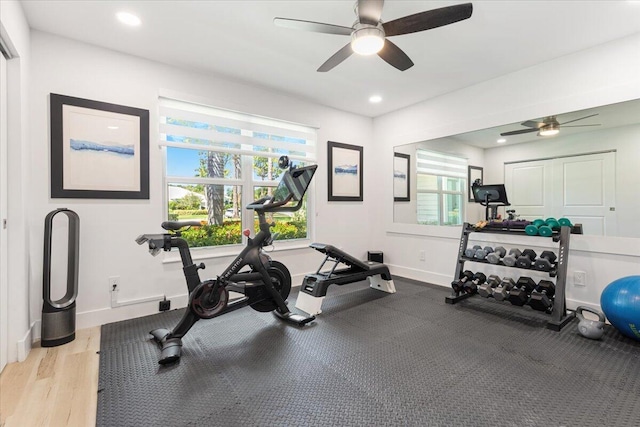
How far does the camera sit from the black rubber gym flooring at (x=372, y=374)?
5.43 feet

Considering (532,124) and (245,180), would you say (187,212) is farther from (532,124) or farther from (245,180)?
(532,124)

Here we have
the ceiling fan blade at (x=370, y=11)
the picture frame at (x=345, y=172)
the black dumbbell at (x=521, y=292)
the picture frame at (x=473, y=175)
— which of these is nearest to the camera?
the ceiling fan blade at (x=370, y=11)

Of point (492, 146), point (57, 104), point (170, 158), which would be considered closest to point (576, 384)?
point (492, 146)

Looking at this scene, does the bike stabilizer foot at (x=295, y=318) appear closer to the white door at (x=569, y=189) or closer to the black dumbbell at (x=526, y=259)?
the black dumbbell at (x=526, y=259)

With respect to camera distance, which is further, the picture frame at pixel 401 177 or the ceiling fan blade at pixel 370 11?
the picture frame at pixel 401 177

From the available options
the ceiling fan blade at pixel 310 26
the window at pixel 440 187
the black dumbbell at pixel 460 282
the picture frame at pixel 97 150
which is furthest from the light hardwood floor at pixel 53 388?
the window at pixel 440 187

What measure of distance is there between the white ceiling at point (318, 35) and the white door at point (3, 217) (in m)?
0.77

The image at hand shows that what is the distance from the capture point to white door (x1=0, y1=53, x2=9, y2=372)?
2109mm

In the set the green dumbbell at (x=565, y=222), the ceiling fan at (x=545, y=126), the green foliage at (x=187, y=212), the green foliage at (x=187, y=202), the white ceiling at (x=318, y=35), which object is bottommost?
the green dumbbell at (x=565, y=222)

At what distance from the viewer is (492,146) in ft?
12.6

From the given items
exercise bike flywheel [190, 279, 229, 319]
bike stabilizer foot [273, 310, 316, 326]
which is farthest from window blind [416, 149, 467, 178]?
exercise bike flywheel [190, 279, 229, 319]

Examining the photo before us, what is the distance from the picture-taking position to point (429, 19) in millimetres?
2078

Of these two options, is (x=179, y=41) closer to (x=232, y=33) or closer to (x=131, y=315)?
(x=232, y=33)

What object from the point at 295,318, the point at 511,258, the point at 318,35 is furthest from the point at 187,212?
the point at 511,258
